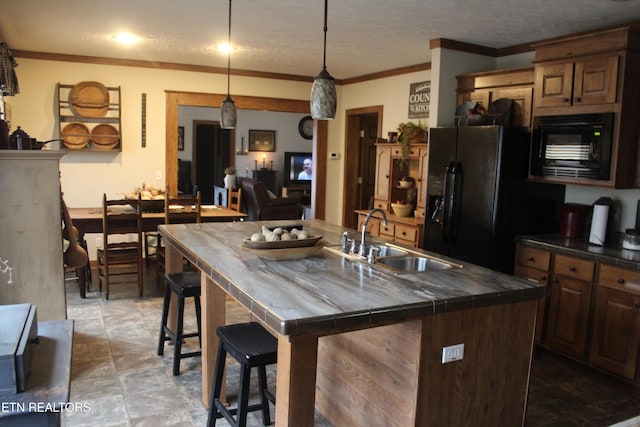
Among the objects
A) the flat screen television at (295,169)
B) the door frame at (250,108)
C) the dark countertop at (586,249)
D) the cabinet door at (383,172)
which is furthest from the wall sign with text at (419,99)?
the flat screen television at (295,169)

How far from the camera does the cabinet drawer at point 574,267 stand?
3512 mm

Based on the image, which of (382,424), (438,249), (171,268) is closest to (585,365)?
(438,249)

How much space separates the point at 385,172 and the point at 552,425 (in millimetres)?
3594

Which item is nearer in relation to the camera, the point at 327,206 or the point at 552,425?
the point at 552,425

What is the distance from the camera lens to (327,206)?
25.2 feet

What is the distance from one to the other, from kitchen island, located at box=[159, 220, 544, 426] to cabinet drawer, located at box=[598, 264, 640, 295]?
4.21 feet

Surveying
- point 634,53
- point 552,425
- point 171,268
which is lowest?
point 552,425

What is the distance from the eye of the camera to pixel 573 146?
3.82 meters

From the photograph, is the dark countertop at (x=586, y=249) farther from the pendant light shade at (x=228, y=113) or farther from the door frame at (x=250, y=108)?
the door frame at (x=250, y=108)

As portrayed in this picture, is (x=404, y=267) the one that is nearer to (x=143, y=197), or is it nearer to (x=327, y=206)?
(x=143, y=197)

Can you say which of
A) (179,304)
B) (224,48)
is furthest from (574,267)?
(224,48)

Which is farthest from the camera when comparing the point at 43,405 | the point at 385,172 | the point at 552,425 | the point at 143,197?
the point at 385,172

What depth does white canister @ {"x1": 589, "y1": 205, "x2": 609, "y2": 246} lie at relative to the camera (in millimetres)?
3797

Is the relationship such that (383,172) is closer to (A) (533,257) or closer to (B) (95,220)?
(A) (533,257)
